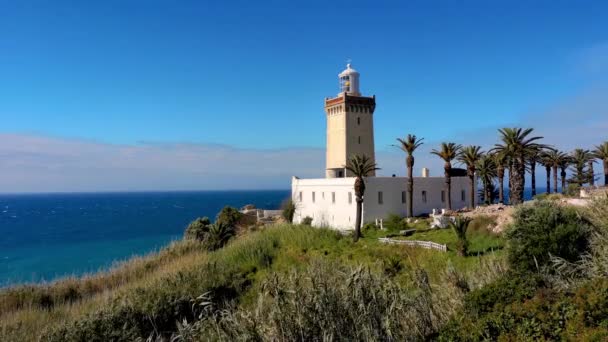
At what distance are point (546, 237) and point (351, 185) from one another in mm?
17808

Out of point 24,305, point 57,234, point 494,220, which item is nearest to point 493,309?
point 24,305

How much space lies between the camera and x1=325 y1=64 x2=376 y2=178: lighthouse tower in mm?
36594

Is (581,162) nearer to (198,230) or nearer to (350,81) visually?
(350,81)

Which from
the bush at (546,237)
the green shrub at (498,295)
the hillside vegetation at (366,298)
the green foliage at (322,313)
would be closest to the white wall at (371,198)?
the hillside vegetation at (366,298)

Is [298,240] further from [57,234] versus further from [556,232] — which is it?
[57,234]

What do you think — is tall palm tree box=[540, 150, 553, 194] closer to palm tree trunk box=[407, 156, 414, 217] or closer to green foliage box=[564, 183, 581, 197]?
green foliage box=[564, 183, 581, 197]

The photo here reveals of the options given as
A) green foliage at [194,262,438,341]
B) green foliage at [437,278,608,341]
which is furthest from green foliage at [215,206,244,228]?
green foliage at [437,278,608,341]

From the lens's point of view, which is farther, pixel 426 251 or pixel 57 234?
pixel 57 234

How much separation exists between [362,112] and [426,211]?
35.3 ft

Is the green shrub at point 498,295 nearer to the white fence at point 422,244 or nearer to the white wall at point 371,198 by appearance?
the white fence at point 422,244

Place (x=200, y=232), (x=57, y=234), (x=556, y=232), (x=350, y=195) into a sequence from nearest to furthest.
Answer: (x=556, y=232) < (x=350, y=195) < (x=200, y=232) < (x=57, y=234)

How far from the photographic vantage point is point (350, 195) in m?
30.6

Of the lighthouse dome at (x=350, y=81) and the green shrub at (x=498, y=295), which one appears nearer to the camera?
the green shrub at (x=498, y=295)

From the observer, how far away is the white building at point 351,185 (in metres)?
30.8
